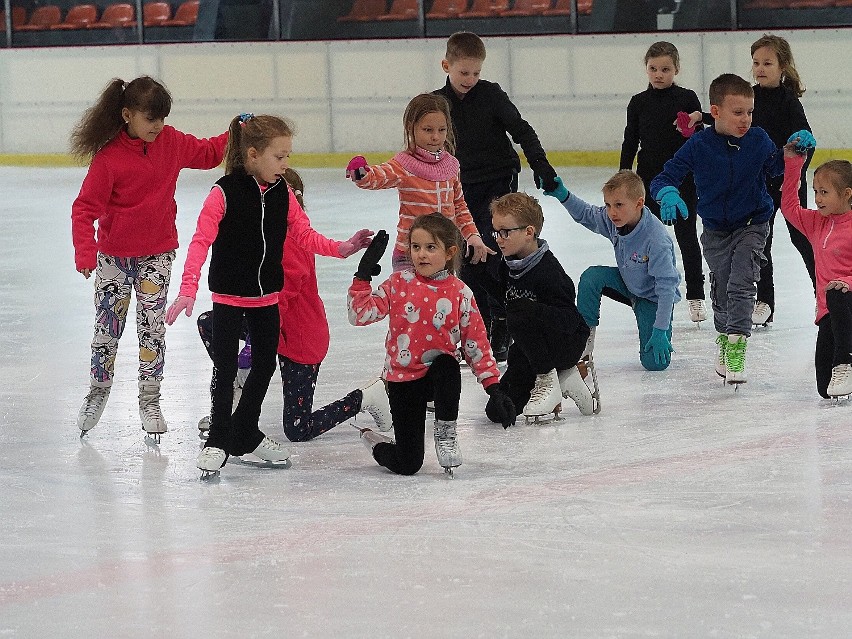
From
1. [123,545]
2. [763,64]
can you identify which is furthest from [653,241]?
[123,545]

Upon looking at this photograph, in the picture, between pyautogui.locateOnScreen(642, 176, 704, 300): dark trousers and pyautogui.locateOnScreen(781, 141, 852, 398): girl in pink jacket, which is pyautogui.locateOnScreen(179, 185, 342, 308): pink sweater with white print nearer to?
pyautogui.locateOnScreen(781, 141, 852, 398): girl in pink jacket

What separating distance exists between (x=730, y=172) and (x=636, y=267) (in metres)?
0.48

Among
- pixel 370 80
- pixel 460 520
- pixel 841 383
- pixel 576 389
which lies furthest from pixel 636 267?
pixel 370 80

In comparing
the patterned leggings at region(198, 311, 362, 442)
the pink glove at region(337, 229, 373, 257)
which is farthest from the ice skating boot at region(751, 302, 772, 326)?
the pink glove at region(337, 229, 373, 257)

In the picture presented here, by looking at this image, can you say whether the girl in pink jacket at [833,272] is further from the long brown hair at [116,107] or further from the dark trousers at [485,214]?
the long brown hair at [116,107]

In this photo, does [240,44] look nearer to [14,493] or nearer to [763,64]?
[763,64]

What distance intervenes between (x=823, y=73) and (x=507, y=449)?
946 centimetres

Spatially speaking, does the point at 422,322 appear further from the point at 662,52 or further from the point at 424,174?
the point at 662,52

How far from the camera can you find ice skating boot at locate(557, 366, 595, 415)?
4562 mm

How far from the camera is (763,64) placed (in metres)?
6.00

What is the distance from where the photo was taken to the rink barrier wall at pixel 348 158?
12477mm

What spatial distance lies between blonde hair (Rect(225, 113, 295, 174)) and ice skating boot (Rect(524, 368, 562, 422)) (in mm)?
1185

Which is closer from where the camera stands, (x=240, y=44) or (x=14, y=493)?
(x=14, y=493)

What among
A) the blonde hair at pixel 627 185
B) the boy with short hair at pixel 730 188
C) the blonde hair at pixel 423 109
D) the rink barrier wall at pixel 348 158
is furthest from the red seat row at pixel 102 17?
the blonde hair at pixel 423 109
